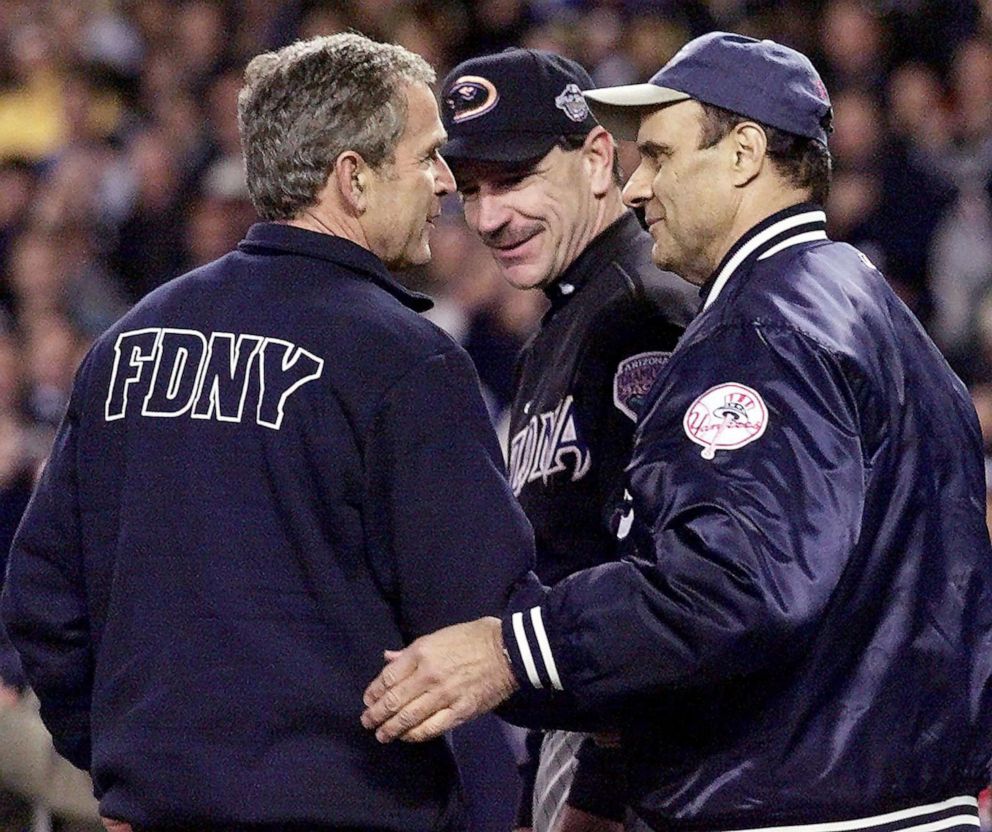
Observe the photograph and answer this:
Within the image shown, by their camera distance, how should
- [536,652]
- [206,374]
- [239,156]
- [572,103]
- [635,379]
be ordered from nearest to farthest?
[536,652] < [206,374] < [635,379] < [572,103] < [239,156]

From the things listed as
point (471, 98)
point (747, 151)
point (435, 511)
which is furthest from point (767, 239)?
point (471, 98)

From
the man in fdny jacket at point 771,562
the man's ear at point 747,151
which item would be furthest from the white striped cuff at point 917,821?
the man's ear at point 747,151

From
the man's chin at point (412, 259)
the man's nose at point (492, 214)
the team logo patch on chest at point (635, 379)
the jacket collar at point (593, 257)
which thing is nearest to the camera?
the man's chin at point (412, 259)

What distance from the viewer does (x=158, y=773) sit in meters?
2.78

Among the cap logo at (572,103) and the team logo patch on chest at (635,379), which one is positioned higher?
the cap logo at (572,103)

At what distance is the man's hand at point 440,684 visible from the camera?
8.86 feet

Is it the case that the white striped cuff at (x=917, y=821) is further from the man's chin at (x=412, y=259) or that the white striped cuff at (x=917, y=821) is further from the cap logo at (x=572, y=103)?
the cap logo at (x=572, y=103)

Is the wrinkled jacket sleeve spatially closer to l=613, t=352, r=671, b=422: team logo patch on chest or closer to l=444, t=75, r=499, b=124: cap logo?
l=613, t=352, r=671, b=422: team logo patch on chest

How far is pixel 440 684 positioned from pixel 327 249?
687 mm

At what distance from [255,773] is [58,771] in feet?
6.60

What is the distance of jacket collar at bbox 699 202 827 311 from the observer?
9.49 feet

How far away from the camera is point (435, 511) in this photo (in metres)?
2.76

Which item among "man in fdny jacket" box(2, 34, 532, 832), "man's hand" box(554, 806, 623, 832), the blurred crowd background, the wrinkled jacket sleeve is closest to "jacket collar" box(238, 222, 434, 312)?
"man in fdny jacket" box(2, 34, 532, 832)

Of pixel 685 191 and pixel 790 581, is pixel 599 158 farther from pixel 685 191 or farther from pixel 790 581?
pixel 790 581
